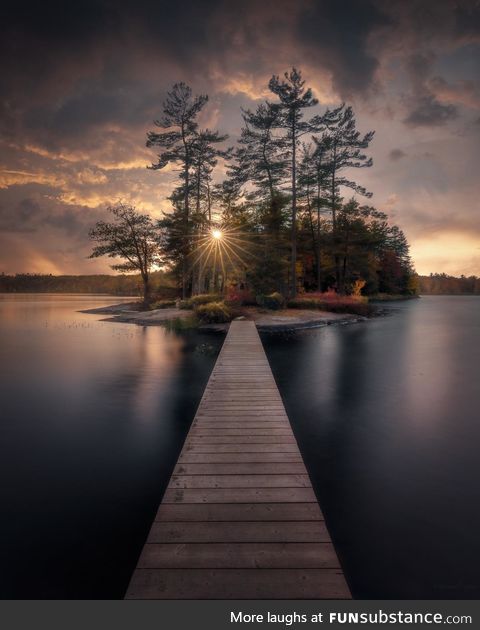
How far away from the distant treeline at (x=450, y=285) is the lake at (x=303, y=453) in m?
165

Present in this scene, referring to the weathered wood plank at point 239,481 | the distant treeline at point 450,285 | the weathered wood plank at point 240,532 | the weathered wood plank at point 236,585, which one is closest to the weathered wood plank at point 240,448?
the weathered wood plank at point 239,481

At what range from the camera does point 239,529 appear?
10.5 ft

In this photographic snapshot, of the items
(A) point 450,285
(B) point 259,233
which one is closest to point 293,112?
(B) point 259,233

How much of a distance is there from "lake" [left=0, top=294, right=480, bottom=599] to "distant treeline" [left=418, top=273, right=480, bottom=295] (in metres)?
165

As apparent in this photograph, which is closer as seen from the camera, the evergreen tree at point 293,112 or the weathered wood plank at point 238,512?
the weathered wood plank at point 238,512

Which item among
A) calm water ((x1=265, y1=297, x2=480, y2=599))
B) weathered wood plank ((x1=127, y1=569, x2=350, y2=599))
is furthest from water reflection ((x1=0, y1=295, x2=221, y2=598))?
calm water ((x1=265, y1=297, x2=480, y2=599))

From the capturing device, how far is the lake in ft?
11.5

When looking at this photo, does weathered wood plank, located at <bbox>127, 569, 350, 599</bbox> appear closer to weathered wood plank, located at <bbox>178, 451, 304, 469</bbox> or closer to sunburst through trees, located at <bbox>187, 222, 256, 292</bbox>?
weathered wood plank, located at <bbox>178, 451, 304, 469</bbox>

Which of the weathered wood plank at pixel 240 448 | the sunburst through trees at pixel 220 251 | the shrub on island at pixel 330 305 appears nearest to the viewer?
the weathered wood plank at pixel 240 448

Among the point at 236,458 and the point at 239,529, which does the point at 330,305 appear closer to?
the point at 236,458

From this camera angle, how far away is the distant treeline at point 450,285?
486ft

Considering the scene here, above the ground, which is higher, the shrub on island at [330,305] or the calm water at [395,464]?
the shrub on island at [330,305]

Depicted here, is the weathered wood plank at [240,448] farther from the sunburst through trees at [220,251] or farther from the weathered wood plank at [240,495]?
the sunburst through trees at [220,251]
